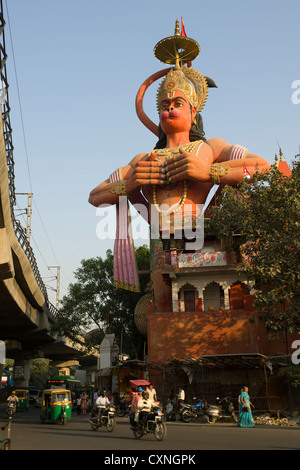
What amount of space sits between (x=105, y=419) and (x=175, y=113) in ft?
69.4

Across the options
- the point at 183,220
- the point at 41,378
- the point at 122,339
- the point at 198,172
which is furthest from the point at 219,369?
the point at 41,378

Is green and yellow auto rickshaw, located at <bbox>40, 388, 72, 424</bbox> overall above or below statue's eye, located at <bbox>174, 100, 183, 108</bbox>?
below

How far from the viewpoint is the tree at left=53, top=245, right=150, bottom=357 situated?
140 feet

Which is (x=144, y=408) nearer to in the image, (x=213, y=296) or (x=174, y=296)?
(x=174, y=296)

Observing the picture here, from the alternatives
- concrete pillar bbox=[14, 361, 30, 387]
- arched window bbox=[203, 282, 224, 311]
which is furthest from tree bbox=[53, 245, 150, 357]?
arched window bbox=[203, 282, 224, 311]

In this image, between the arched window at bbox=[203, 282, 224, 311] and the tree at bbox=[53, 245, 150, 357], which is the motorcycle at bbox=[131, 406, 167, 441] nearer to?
the arched window at bbox=[203, 282, 224, 311]

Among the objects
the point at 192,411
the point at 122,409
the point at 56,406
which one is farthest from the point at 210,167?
the point at 56,406

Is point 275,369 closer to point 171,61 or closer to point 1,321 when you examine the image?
point 1,321

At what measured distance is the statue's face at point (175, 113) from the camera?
3206 cm

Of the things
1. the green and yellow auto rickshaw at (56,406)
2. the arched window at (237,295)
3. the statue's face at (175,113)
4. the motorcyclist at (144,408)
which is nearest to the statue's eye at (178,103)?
the statue's face at (175,113)

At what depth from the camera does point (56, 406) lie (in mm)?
20375

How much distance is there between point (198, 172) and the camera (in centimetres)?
2962

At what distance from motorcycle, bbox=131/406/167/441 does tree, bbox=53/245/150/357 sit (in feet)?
94.7

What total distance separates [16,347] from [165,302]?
676 inches
